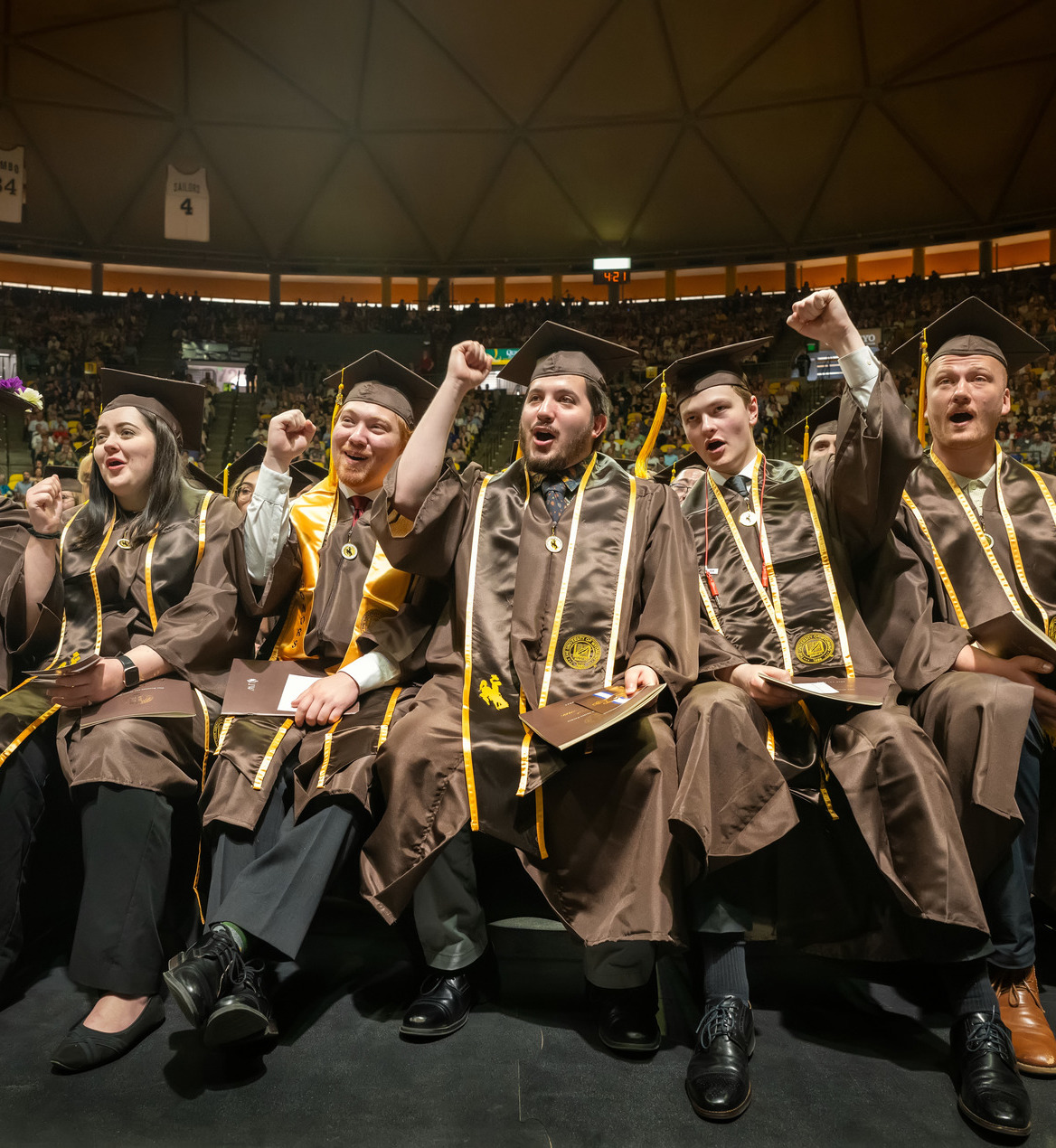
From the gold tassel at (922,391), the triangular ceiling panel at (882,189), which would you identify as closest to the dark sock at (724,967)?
the gold tassel at (922,391)

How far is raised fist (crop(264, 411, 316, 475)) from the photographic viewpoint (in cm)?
298

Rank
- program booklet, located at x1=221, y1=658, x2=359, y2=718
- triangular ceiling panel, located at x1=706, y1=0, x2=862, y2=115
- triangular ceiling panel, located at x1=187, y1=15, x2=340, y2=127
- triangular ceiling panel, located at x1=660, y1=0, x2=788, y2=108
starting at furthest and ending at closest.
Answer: triangular ceiling panel, located at x1=187, y1=15, x2=340, y2=127
triangular ceiling panel, located at x1=706, y1=0, x2=862, y2=115
triangular ceiling panel, located at x1=660, y1=0, x2=788, y2=108
program booklet, located at x1=221, y1=658, x2=359, y2=718

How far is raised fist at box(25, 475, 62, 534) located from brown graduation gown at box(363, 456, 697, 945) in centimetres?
119

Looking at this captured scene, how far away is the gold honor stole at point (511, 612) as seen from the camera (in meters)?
2.49

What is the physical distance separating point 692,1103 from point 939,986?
43.0 inches

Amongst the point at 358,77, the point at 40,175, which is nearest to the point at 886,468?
the point at 358,77

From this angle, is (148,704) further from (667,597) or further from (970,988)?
(970,988)

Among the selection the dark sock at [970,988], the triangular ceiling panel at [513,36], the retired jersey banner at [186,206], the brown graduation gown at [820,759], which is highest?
the triangular ceiling panel at [513,36]

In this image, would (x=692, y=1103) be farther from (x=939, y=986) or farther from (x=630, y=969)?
(x=939, y=986)

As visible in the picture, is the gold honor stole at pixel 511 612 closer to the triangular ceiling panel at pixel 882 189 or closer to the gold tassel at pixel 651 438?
the gold tassel at pixel 651 438

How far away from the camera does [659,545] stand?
2885 millimetres

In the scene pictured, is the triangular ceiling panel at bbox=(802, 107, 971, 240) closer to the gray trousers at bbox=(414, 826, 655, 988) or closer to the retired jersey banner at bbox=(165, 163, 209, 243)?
the retired jersey banner at bbox=(165, 163, 209, 243)

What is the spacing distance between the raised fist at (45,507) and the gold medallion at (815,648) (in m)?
2.65

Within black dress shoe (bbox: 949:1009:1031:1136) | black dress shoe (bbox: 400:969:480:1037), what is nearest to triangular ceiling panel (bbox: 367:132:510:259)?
black dress shoe (bbox: 400:969:480:1037)
